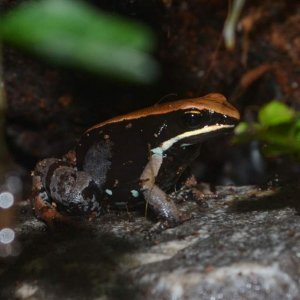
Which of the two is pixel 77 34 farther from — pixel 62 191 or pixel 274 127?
pixel 62 191

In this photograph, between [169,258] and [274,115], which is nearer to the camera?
[274,115]

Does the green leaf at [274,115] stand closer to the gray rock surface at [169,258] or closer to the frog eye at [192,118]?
the gray rock surface at [169,258]

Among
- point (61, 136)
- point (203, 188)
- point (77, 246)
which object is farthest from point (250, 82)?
point (77, 246)

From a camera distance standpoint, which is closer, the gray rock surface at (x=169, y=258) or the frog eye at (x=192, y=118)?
the gray rock surface at (x=169, y=258)


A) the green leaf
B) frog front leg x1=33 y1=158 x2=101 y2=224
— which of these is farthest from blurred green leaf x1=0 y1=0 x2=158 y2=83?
frog front leg x1=33 y1=158 x2=101 y2=224

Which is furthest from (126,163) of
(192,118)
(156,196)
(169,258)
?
(169,258)

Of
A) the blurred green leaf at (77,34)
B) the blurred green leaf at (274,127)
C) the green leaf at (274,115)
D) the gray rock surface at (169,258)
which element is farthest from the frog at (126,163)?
the blurred green leaf at (77,34)

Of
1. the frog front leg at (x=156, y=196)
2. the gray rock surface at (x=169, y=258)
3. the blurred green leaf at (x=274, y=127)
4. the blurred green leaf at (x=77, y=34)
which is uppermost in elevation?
the blurred green leaf at (x=77, y=34)

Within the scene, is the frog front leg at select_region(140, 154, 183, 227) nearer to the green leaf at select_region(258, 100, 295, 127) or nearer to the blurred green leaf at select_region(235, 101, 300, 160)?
the blurred green leaf at select_region(235, 101, 300, 160)
